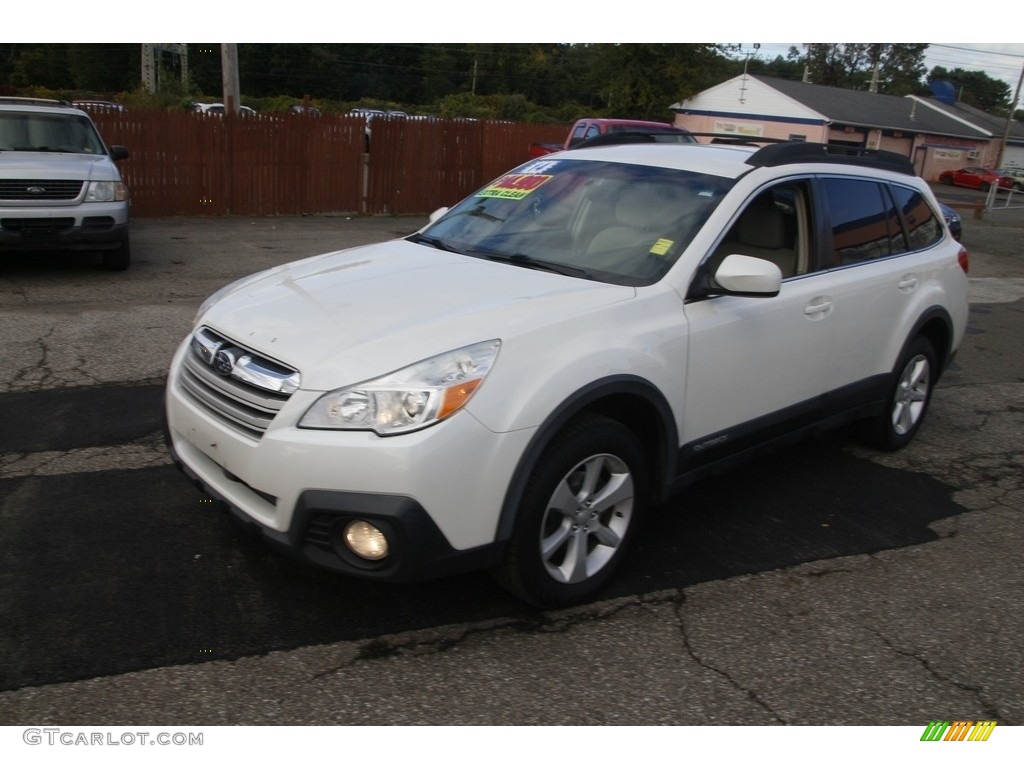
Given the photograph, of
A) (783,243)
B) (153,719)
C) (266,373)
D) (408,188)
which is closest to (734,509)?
(783,243)

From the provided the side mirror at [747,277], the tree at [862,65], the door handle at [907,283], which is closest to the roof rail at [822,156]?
the door handle at [907,283]

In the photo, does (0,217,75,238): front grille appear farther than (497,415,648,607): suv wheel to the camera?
Yes

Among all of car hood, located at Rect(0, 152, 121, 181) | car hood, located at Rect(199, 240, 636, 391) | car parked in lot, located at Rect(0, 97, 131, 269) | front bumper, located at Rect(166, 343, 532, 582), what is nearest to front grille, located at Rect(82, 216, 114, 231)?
car parked in lot, located at Rect(0, 97, 131, 269)

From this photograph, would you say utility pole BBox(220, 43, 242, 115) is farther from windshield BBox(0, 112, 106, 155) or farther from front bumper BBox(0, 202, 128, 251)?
front bumper BBox(0, 202, 128, 251)

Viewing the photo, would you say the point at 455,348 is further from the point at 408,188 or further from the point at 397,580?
the point at 408,188

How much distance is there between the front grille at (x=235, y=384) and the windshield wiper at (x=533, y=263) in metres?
1.27

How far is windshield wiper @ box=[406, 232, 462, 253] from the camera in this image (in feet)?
14.0

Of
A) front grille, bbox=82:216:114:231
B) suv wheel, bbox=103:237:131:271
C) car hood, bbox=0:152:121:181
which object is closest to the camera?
car hood, bbox=0:152:121:181

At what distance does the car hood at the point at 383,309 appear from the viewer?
9.90 ft

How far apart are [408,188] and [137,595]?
580 inches

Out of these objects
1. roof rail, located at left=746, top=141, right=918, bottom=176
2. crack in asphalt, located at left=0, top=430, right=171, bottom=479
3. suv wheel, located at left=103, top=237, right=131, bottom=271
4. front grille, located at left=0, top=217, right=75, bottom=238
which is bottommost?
suv wheel, located at left=103, top=237, right=131, bottom=271

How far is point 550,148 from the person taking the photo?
58.0ft

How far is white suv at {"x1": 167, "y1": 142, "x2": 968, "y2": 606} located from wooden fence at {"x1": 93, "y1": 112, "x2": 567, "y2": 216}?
38.4 ft

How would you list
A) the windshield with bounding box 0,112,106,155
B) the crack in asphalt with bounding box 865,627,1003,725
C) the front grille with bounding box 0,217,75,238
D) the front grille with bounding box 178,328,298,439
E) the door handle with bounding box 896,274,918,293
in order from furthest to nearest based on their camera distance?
the windshield with bounding box 0,112,106,155 → the front grille with bounding box 0,217,75,238 → the door handle with bounding box 896,274,918,293 → the front grille with bounding box 178,328,298,439 → the crack in asphalt with bounding box 865,627,1003,725
